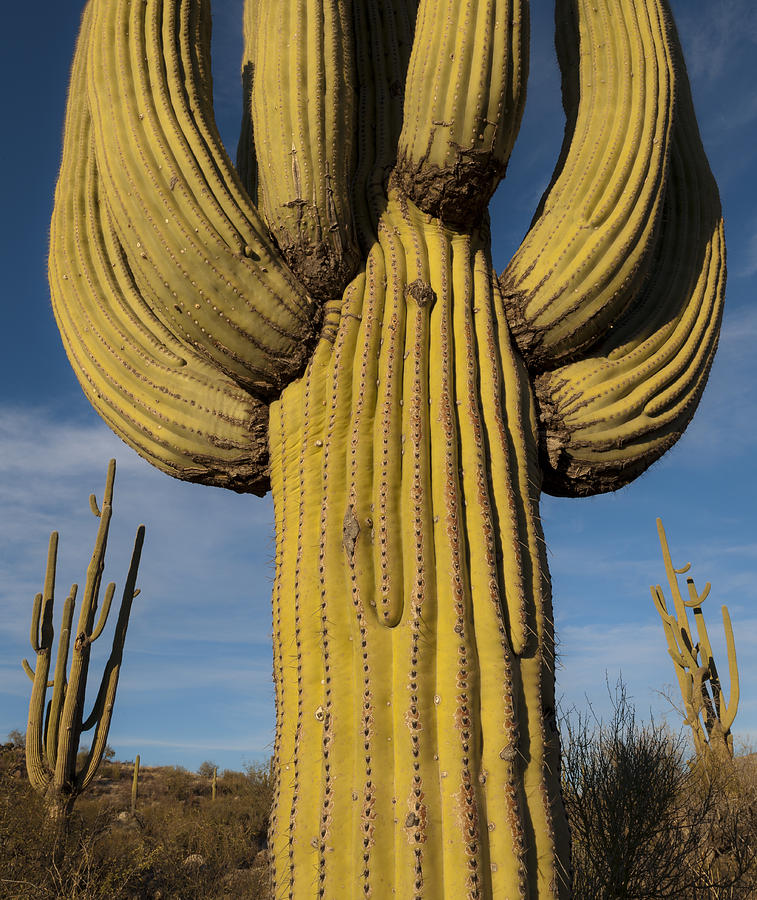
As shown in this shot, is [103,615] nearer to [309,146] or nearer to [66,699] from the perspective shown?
[66,699]

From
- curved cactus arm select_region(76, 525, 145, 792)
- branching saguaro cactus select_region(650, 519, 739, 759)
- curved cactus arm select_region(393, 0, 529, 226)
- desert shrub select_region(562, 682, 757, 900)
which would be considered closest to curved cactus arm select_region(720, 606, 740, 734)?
branching saguaro cactus select_region(650, 519, 739, 759)

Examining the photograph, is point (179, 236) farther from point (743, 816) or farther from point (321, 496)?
point (743, 816)

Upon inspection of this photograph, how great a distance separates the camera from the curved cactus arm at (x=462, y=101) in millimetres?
3219

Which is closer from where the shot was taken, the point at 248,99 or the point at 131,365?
the point at 131,365

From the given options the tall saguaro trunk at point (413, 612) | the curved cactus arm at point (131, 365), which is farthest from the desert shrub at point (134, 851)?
the tall saguaro trunk at point (413, 612)

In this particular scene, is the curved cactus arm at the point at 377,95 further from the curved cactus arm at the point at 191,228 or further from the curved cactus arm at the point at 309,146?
the curved cactus arm at the point at 191,228

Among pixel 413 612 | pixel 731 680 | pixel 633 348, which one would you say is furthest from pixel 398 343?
pixel 731 680

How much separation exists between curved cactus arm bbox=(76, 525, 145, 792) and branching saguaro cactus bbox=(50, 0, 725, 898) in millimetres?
7899

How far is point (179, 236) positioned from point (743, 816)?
8.68m

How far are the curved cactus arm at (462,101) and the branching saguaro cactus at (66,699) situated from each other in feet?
28.7

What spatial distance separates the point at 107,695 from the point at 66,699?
712mm

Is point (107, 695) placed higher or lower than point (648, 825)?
higher

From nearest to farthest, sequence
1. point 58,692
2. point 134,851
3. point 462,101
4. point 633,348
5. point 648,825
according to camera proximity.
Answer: point 462,101 → point 633,348 → point 648,825 → point 134,851 → point 58,692

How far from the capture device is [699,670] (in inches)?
451
